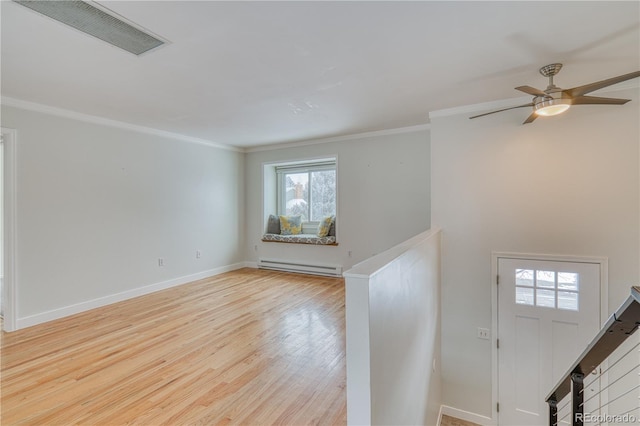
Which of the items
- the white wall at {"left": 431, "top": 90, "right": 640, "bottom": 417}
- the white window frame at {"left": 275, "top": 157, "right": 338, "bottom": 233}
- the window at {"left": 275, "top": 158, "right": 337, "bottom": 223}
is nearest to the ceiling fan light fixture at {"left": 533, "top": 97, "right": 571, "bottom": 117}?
the white wall at {"left": 431, "top": 90, "right": 640, "bottom": 417}

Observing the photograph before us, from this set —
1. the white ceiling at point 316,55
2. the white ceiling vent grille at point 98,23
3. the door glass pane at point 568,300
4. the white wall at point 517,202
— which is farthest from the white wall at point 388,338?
the white ceiling vent grille at point 98,23

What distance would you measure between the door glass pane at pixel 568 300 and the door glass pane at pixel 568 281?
0.06 metres

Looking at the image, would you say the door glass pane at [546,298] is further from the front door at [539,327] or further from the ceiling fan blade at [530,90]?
the ceiling fan blade at [530,90]

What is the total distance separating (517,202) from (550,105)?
1.10m

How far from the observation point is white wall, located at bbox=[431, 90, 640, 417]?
2.61 metres

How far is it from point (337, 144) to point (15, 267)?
4.48m

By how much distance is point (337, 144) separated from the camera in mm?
5137

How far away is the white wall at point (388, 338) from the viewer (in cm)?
105

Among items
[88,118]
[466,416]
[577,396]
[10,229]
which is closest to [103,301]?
[10,229]

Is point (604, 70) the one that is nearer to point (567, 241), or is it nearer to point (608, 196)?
point (608, 196)

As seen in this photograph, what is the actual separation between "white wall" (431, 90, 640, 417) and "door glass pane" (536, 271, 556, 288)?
0.73 ft

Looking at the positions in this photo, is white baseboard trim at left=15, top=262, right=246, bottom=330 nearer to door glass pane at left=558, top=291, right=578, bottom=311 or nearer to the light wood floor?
the light wood floor

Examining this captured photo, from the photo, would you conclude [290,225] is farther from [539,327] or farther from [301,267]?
[539,327]

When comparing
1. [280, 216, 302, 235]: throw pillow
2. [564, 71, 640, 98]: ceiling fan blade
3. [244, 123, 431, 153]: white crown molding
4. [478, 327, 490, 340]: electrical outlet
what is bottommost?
[478, 327, 490, 340]: electrical outlet
